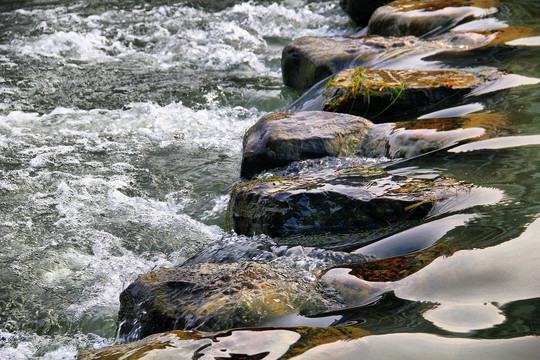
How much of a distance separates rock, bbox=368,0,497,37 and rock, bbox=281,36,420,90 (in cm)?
53

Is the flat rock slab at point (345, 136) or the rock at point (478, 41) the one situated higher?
the rock at point (478, 41)

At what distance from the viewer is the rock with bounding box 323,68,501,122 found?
439 cm

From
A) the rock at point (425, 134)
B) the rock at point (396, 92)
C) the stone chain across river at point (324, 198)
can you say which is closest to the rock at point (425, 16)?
the stone chain across river at point (324, 198)

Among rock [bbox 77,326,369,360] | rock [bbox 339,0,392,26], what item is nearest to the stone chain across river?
rock [bbox 77,326,369,360]

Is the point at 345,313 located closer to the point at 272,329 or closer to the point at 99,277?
the point at 272,329

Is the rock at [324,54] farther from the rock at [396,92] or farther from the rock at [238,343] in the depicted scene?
the rock at [238,343]

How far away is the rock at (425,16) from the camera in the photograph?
6.12 meters

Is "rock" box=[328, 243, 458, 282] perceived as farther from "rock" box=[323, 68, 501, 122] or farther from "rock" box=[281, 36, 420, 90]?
"rock" box=[281, 36, 420, 90]

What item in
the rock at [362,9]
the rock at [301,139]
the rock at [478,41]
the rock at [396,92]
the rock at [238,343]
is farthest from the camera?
the rock at [362,9]

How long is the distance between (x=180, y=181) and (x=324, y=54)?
2152mm

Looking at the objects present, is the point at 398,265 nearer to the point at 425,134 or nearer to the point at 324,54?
the point at 425,134

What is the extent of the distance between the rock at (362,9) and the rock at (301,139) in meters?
4.55

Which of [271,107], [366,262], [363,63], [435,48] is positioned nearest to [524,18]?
[435,48]

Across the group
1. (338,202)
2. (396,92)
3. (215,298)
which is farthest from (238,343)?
(396,92)
